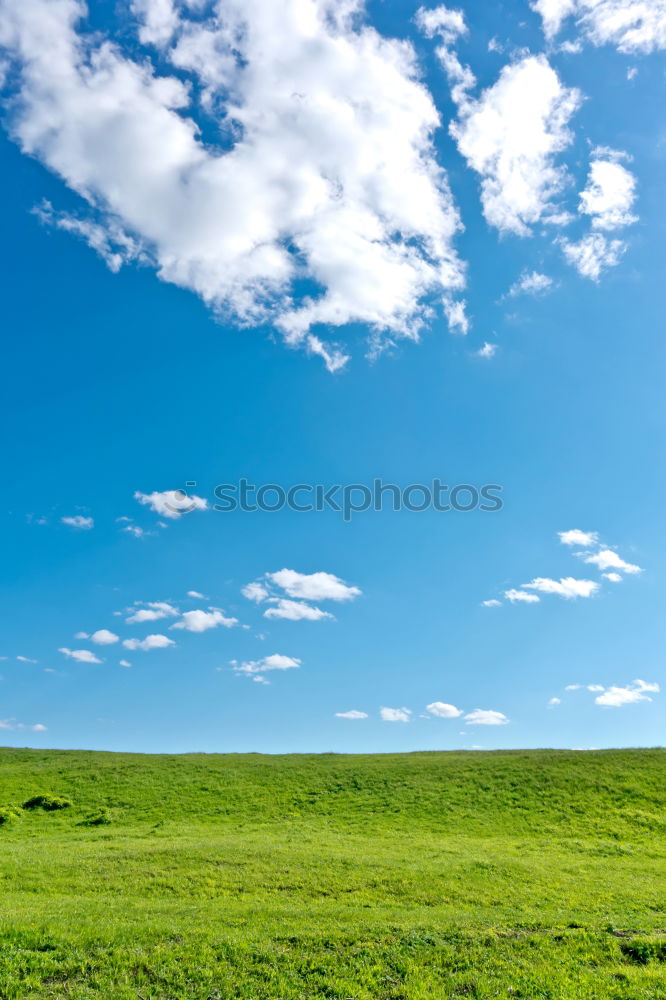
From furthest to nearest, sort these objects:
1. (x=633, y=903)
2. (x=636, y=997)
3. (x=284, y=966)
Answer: (x=633, y=903)
(x=284, y=966)
(x=636, y=997)

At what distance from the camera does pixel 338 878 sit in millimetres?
25891

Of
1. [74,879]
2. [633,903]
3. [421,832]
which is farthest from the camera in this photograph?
[421,832]

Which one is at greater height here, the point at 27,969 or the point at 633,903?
the point at 27,969

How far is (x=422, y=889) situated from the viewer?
24688 mm

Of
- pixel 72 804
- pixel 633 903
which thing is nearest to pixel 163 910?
pixel 633 903

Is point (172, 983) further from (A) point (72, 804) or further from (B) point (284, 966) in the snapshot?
(A) point (72, 804)

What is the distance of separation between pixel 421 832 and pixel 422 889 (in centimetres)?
1527

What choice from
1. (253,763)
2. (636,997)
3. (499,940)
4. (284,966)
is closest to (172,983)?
(284,966)

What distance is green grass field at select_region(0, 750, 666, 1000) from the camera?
14719 mm

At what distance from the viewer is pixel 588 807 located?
43.8 metres

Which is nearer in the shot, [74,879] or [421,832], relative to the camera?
[74,879]

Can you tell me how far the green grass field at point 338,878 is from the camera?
14719 mm

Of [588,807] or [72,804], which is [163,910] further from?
[588,807]

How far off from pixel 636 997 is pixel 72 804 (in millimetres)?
43504
